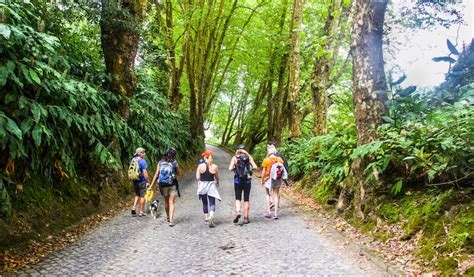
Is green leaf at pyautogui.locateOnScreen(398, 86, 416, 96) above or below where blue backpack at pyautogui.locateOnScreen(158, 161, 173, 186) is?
above

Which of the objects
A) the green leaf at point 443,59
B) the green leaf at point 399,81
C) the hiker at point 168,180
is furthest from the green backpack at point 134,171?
the green leaf at point 443,59

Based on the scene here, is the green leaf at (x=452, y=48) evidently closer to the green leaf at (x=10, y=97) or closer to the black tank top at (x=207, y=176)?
the black tank top at (x=207, y=176)

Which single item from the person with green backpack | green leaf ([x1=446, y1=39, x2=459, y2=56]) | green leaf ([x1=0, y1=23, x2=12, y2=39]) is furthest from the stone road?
green leaf ([x1=0, y1=23, x2=12, y2=39])

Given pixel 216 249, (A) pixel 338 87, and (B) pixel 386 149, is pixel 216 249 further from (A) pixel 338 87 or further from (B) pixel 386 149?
(A) pixel 338 87

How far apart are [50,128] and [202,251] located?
3.78m

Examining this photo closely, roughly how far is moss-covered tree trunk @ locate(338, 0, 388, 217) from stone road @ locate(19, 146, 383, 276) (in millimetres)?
1440

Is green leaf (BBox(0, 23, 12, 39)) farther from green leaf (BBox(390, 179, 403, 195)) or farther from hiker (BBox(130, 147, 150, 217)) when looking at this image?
green leaf (BBox(390, 179, 403, 195))

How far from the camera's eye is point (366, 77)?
7.04 meters

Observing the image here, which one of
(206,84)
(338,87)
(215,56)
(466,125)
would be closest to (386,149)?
(466,125)

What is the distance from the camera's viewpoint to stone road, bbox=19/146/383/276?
5293mm

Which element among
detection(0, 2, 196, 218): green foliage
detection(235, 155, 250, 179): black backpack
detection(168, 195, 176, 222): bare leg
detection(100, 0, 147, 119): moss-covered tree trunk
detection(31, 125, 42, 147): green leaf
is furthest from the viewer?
detection(100, 0, 147, 119): moss-covered tree trunk

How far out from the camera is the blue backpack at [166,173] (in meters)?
8.65

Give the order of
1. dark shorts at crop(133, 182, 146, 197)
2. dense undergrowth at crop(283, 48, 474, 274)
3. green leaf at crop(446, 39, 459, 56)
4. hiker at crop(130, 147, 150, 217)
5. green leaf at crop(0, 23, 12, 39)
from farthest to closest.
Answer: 1. dark shorts at crop(133, 182, 146, 197)
2. hiker at crop(130, 147, 150, 217)
3. green leaf at crop(0, 23, 12, 39)
4. dense undergrowth at crop(283, 48, 474, 274)
5. green leaf at crop(446, 39, 459, 56)

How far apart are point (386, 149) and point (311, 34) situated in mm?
13288
